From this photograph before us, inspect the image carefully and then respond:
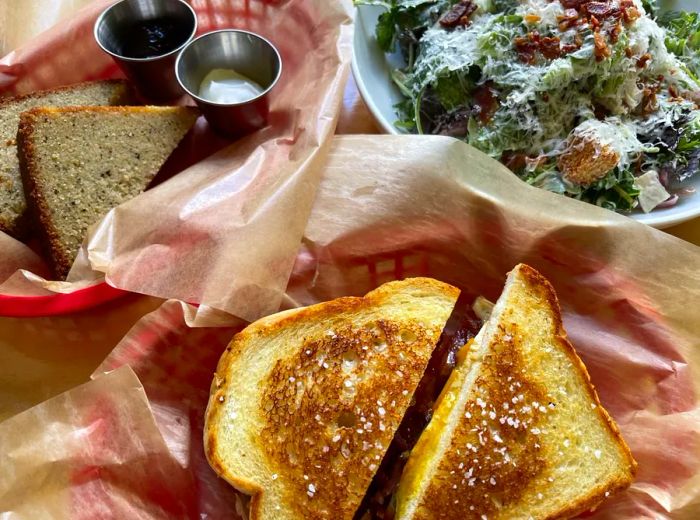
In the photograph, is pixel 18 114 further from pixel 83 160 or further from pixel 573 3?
pixel 573 3

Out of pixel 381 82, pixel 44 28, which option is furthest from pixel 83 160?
pixel 381 82

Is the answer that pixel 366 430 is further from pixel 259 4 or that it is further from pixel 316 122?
pixel 259 4

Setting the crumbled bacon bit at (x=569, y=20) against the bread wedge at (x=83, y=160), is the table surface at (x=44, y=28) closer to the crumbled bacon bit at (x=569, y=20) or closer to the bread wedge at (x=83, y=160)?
the bread wedge at (x=83, y=160)

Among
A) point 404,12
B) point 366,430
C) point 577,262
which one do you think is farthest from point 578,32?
point 366,430

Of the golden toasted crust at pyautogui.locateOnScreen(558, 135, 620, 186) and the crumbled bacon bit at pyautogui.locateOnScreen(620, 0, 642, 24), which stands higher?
the crumbled bacon bit at pyautogui.locateOnScreen(620, 0, 642, 24)

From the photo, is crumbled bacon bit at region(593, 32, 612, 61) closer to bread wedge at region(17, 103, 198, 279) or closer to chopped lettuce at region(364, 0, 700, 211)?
chopped lettuce at region(364, 0, 700, 211)

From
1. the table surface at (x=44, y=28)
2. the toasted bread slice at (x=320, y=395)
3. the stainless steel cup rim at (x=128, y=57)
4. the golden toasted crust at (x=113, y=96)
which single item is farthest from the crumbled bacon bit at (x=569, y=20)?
the golden toasted crust at (x=113, y=96)

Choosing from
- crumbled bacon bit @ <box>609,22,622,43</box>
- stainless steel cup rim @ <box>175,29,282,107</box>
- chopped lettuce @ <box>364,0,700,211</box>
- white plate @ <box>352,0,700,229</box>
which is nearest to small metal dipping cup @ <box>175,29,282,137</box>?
stainless steel cup rim @ <box>175,29,282,107</box>
